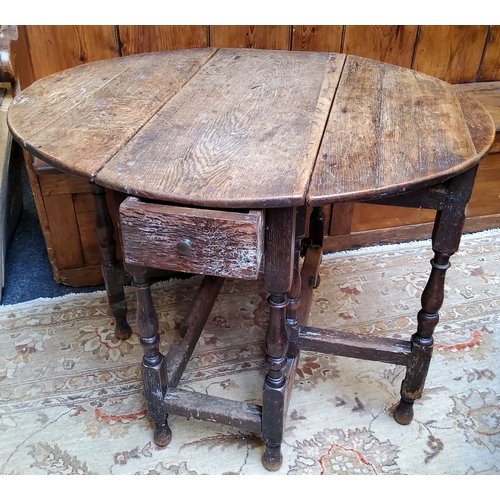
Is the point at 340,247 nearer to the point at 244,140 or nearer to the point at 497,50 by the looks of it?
the point at 497,50

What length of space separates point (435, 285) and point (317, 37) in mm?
873

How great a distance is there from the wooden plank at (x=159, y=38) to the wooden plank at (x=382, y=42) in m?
0.44

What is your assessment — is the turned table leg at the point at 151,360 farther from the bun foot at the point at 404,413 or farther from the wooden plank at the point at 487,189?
the wooden plank at the point at 487,189

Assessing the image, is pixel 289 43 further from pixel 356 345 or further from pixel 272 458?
pixel 272 458

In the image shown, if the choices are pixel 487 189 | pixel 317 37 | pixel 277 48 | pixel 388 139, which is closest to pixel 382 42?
pixel 317 37

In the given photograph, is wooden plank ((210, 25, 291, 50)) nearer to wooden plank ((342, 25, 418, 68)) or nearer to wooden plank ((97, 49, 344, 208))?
wooden plank ((342, 25, 418, 68))

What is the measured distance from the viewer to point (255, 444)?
119cm

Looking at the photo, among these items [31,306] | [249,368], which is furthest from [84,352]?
[249,368]

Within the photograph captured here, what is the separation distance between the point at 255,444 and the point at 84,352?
21.1 inches

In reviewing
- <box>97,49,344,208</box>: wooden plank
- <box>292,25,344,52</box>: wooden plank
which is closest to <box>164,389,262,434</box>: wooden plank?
<box>97,49,344,208</box>: wooden plank

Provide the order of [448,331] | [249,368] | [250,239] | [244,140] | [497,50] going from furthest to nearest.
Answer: [497,50] → [448,331] → [249,368] → [244,140] → [250,239]

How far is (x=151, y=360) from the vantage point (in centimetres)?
107

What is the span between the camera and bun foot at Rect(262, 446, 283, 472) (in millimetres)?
1114

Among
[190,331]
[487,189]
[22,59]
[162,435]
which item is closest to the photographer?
[162,435]
